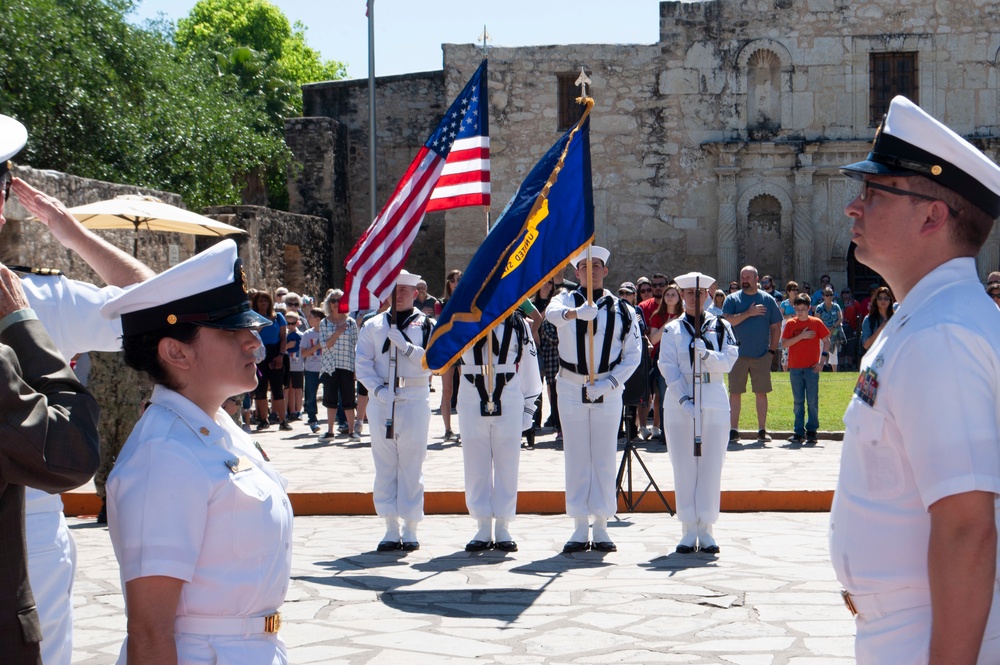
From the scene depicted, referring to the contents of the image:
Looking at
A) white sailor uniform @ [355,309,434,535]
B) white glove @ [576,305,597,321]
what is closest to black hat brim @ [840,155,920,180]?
white glove @ [576,305,597,321]

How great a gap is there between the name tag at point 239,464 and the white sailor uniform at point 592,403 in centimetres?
668

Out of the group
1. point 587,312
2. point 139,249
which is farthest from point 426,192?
point 139,249

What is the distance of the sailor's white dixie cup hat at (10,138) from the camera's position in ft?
10.4

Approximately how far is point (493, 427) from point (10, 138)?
22.9 feet

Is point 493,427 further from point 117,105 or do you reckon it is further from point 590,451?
point 117,105

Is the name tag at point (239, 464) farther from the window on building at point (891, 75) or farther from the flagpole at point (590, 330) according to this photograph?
the window on building at point (891, 75)

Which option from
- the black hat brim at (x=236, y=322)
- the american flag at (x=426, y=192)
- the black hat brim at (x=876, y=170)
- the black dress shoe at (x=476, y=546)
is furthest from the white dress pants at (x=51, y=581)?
the american flag at (x=426, y=192)

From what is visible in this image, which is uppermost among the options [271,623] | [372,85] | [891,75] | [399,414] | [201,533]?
[891,75]

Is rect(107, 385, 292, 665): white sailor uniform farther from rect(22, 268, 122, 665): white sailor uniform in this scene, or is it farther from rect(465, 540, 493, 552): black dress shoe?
rect(465, 540, 493, 552): black dress shoe

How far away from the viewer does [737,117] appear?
28547mm

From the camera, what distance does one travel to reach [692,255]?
28.8 meters

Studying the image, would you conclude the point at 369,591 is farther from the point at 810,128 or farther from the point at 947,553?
the point at 810,128

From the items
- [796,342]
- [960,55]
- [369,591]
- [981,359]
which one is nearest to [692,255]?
[960,55]

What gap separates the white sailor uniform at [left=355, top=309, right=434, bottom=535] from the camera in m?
9.84
